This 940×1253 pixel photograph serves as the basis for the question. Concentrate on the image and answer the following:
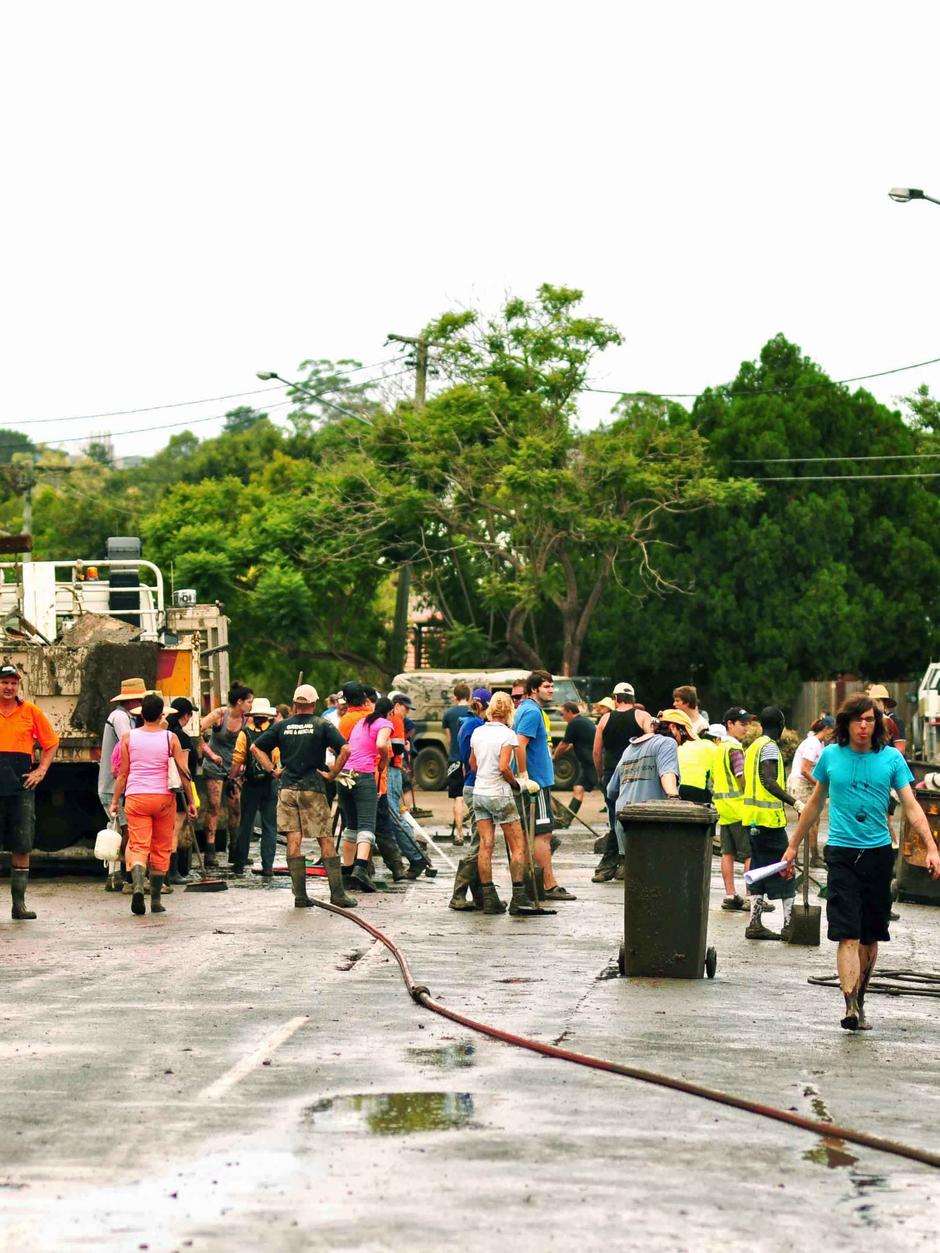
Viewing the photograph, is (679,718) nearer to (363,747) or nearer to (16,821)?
(363,747)

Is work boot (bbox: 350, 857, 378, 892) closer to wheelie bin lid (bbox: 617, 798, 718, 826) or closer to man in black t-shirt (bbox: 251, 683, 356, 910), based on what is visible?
man in black t-shirt (bbox: 251, 683, 356, 910)

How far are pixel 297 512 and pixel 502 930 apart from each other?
33340 mm

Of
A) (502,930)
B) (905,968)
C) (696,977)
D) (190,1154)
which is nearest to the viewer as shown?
(190,1154)

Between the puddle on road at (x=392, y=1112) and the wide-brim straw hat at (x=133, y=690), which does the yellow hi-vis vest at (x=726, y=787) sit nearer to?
the wide-brim straw hat at (x=133, y=690)

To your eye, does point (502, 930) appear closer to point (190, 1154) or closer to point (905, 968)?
point (905, 968)

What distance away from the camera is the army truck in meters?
37.9

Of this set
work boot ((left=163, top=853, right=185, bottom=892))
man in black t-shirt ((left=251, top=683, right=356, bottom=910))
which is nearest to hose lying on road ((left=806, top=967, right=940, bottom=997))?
man in black t-shirt ((left=251, top=683, right=356, bottom=910))

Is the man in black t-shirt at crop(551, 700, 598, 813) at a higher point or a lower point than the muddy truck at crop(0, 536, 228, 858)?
lower

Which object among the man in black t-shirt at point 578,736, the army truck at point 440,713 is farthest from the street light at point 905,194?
the army truck at point 440,713

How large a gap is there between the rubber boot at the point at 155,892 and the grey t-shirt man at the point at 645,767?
366cm

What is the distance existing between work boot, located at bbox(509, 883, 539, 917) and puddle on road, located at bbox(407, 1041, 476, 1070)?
255 inches

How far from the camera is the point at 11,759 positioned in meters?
15.6

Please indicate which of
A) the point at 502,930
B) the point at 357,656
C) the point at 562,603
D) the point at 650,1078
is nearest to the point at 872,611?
the point at 562,603

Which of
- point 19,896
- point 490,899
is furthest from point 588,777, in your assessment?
point 19,896
